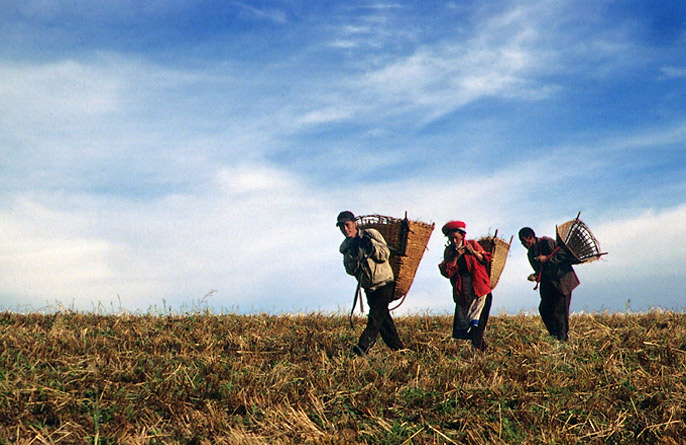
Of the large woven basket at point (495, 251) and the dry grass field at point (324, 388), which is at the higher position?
the large woven basket at point (495, 251)

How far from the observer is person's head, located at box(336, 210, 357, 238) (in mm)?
8344

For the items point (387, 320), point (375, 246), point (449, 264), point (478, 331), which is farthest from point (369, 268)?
point (478, 331)

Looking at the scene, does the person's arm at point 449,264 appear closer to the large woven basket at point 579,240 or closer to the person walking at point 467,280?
the person walking at point 467,280

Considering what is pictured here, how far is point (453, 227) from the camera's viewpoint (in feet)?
29.2

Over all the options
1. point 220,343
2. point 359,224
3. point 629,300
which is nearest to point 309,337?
point 220,343

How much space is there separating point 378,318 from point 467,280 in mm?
1512

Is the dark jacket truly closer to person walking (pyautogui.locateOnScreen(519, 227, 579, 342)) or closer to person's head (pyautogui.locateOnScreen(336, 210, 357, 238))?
person walking (pyautogui.locateOnScreen(519, 227, 579, 342))

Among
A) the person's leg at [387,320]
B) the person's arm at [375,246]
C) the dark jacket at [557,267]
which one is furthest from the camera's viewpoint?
the dark jacket at [557,267]

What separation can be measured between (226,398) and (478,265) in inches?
168

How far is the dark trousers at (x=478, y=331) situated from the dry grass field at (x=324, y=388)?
0.66 feet

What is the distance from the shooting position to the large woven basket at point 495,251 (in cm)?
1034

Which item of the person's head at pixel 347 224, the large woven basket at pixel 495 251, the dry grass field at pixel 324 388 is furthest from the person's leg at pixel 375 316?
the large woven basket at pixel 495 251

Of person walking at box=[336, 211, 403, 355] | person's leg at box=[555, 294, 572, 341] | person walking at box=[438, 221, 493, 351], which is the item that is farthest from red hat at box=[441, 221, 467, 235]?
person's leg at box=[555, 294, 572, 341]

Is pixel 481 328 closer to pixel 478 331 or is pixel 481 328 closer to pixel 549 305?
pixel 478 331
